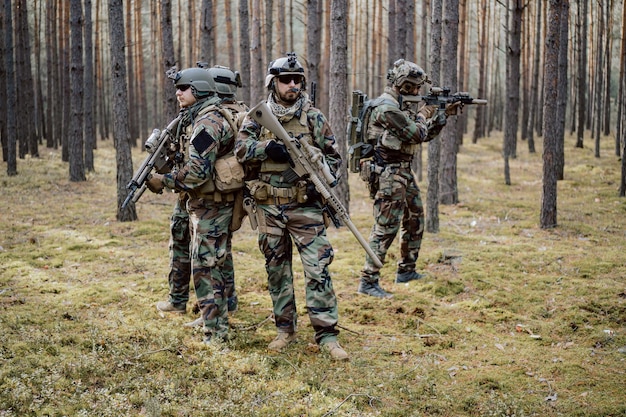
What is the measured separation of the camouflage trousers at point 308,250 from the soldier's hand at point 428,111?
2.38 meters

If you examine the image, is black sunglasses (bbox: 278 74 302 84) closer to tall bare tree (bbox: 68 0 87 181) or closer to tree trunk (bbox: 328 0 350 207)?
tree trunk (bbox: 328 0 350 207)

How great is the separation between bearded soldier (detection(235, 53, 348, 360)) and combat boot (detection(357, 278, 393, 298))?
1732mm

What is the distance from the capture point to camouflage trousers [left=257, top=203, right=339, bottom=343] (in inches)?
205

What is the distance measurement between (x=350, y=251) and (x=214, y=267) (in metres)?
3.97

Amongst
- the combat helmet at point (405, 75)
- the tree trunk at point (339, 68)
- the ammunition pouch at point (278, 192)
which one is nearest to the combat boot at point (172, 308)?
the ammunition pouch at point (278, 192)

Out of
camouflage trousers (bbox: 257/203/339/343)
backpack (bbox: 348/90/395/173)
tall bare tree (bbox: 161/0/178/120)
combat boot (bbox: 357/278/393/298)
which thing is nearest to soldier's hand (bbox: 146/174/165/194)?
camouflage trousers (bbox: 257/203/339/343)

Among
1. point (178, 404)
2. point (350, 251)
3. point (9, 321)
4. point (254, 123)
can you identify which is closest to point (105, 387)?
point (178, 404)

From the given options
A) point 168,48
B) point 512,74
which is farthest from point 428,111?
point 512,74

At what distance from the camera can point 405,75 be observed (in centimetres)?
665

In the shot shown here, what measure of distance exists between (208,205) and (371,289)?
256 cm

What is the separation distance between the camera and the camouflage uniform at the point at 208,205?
202 inches

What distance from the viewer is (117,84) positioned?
10.7 meters

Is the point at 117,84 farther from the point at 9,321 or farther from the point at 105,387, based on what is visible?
the point at 105,387

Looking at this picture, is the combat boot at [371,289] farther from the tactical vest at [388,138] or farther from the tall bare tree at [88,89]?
the tall bare tree at [88,89]
